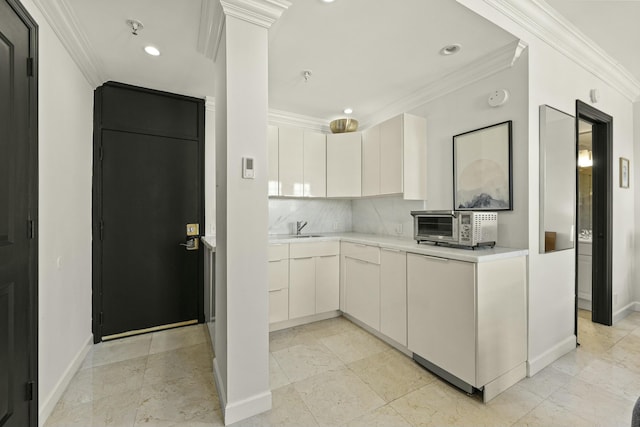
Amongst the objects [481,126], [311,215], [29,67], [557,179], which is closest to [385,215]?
[311,215]

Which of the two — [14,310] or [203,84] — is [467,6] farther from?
[14,310]

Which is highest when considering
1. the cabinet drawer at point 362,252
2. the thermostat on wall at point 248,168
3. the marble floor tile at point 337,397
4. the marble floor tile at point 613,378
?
the thermostat on wall at point 248,168

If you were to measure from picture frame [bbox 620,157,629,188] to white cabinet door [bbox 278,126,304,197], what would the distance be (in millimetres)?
3561

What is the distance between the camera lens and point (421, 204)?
9.86ft

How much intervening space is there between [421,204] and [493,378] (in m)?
1.66

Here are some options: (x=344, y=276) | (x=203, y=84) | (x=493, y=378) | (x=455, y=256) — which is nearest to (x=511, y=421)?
(x=493, y=378)

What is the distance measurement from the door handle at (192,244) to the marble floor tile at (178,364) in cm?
99

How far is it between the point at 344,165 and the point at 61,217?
107 inches

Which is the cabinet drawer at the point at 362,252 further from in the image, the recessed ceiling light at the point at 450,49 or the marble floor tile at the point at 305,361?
the recessed ceiling light at the point at 450,49

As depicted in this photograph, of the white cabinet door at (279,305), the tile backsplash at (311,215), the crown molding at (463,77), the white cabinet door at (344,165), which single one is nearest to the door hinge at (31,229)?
the white cabinet door at (279,305)

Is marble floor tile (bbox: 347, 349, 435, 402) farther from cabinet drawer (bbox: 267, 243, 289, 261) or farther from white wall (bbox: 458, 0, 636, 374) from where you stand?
cabinet drawer (bbox: 267, 243, 289, 261)

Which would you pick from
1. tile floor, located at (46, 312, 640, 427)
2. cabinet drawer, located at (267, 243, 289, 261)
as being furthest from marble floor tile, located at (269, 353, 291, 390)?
cabinet drawer, located at (267, 243, 289, 261)

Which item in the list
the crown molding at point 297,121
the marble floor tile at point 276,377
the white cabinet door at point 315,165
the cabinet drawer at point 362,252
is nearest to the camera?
the marble floor tile at point 276,377

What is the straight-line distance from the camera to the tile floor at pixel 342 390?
1664 millimetres
